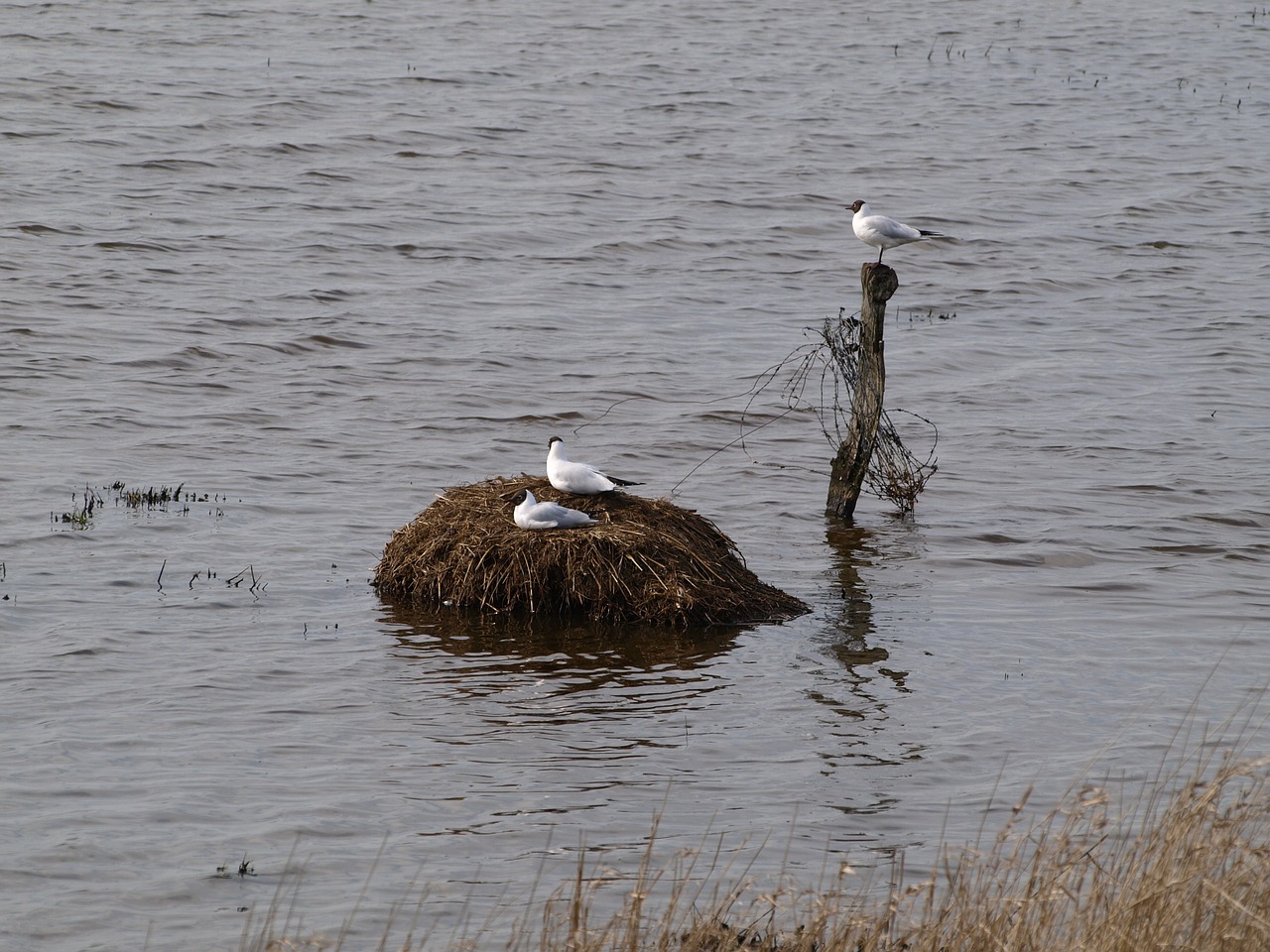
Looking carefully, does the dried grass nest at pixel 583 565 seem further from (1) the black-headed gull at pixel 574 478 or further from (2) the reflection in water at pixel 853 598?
(2) the reflection in water at pixel 853 598

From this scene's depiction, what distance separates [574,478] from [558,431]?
6411 millimetres

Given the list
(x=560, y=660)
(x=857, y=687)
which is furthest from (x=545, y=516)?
(x=857, y=687)

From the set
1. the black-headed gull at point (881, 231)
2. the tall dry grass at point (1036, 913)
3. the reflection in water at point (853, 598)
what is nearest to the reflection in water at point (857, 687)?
the reflection in water at point (853, 598)

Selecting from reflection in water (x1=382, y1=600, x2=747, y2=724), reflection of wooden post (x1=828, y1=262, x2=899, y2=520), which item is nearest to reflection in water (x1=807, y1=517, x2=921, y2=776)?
reflection in water (x1=382, y1=600, x2=747, y2=724)

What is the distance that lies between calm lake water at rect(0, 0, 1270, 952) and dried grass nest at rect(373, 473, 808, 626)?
27 cm

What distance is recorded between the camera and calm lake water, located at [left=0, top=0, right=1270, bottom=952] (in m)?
7.75

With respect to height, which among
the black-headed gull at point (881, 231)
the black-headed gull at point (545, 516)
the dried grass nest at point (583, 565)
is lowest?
the dried grass nest at point (583, 565)

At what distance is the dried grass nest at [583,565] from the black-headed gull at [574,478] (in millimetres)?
158

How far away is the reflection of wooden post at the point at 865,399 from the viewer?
12.8m

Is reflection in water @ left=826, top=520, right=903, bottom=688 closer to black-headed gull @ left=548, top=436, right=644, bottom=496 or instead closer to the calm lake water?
the calm lake water

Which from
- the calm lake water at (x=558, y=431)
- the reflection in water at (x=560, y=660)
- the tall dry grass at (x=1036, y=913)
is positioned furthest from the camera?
the reflection in water at (x=560, y=660)

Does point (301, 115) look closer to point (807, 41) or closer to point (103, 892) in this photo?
point (807, 41)

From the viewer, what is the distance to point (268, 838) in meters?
7.20

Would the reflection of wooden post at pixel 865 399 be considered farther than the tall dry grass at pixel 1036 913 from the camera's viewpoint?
Yes
